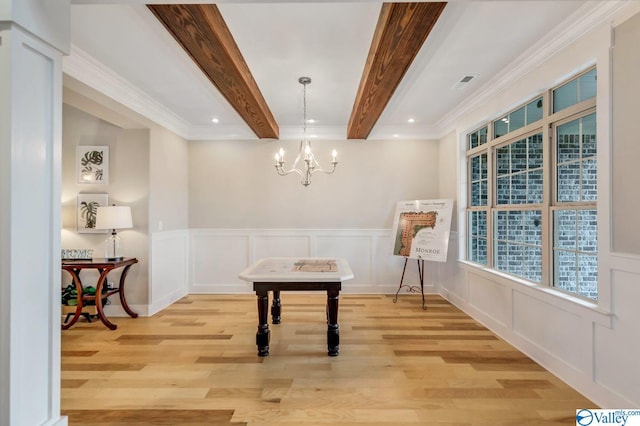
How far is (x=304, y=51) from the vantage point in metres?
2.87

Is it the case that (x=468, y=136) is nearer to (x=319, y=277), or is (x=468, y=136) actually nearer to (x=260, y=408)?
(x=319, y=277)

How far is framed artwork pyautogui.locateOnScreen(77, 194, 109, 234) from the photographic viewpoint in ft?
13.7

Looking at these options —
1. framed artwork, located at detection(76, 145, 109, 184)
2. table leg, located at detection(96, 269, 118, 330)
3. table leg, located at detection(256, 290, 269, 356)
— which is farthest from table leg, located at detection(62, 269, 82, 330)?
table leg, located at detection(256, 290, 269, 356)

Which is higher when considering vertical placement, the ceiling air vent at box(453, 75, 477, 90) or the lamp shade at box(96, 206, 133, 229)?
the ceiling air vent at box(453, 75, 477, 90)

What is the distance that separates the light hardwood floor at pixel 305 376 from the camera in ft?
7.12

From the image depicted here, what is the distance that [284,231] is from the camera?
5.42 m

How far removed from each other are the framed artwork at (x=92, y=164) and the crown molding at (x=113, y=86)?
0.80 m

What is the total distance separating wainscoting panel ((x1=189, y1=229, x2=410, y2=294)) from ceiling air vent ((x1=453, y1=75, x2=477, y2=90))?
2.44 meters

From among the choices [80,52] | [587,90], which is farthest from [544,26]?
[80,52]

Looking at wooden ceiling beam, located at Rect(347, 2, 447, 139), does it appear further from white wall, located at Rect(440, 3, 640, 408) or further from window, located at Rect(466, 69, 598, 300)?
window, located at Rect(466, 69, 598, 300)

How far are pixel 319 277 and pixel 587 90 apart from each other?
97.1 inches

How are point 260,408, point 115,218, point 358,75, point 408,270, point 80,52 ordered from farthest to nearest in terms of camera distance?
point 408,270 → point 115,218 → point 358,75 → point 80,52 → point 260,408

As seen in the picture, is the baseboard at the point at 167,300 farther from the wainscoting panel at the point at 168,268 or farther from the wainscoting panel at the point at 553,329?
the wainscoting panel at the point at 553,329

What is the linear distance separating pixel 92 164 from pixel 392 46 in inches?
152
